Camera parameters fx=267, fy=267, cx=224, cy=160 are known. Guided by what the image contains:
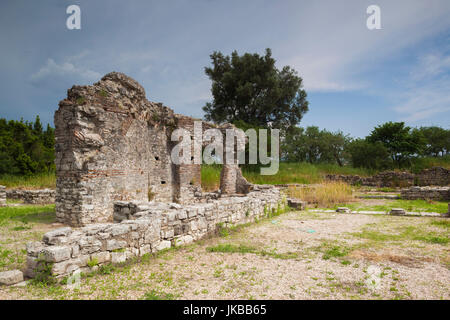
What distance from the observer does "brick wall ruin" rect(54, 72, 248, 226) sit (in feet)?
25.1

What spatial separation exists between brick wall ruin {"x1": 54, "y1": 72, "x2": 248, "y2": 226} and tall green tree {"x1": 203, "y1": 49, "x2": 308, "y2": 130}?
19.2 metres

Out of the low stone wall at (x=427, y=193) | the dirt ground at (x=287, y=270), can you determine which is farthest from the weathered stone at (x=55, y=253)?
the low stone wall at (x=427, y=193)

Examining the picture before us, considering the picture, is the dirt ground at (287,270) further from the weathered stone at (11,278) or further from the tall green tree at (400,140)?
the tall green tree at (400,140)

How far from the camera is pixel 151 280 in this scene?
152 inches

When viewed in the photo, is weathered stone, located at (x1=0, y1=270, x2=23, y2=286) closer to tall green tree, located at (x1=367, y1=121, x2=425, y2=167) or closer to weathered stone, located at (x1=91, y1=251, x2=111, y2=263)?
weathered stone, located at (x1=91, y1=251, x2=111, y2=263)

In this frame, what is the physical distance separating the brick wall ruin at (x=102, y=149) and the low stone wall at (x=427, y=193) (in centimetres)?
1286

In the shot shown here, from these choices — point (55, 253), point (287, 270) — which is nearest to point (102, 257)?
point (55, 253)

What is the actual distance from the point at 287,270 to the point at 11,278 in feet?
12.9

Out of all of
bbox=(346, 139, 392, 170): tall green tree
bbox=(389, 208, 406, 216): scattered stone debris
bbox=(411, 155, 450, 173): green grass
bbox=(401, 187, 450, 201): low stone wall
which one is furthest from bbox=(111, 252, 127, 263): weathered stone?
bbox=(346, 139, 392, 170): tall green tree

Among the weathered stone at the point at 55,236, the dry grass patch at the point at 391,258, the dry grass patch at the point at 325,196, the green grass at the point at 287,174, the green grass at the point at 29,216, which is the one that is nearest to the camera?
the weathered stone at the point at 55,236

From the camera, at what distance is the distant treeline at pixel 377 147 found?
2588cm

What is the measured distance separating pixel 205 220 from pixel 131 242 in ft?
6.92
